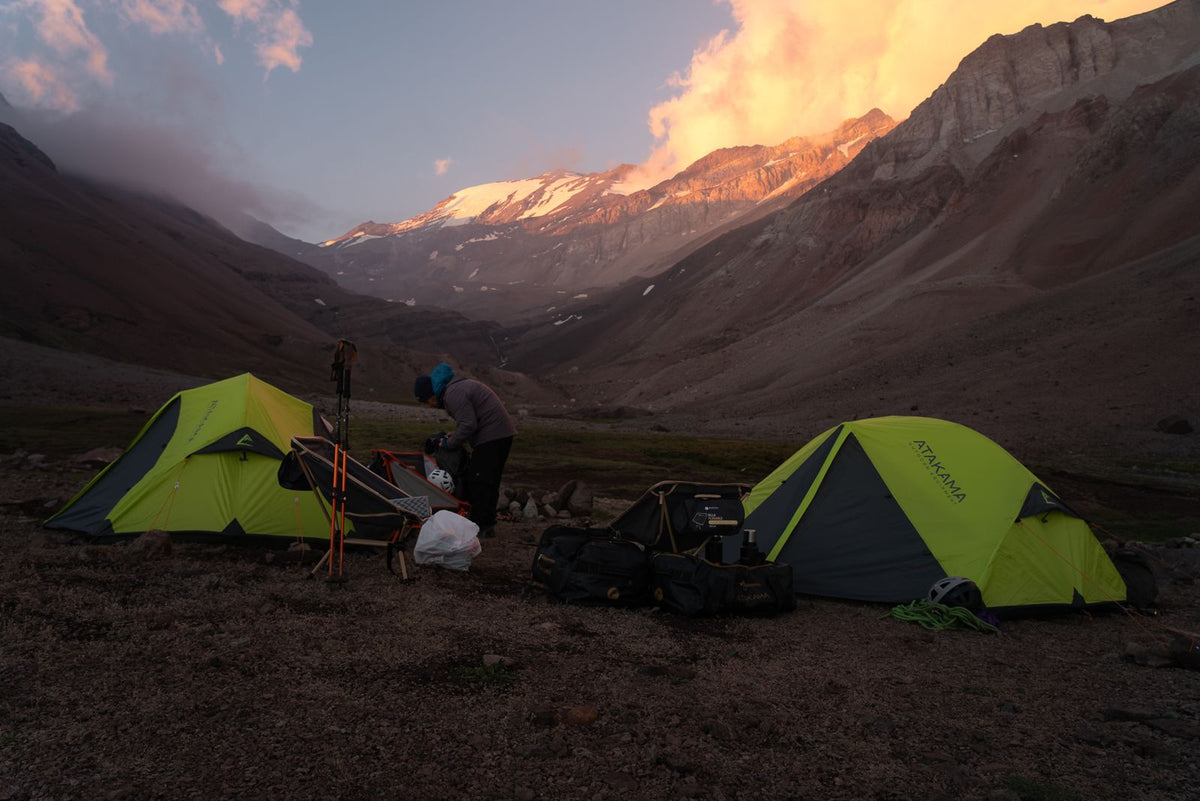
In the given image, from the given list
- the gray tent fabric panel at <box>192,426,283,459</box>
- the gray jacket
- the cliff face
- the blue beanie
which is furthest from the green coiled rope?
the cliff face

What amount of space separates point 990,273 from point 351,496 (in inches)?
2449

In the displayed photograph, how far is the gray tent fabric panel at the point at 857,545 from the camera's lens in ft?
26.8

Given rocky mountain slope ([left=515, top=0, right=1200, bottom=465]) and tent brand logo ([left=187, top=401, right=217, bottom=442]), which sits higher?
rocky mountain slope ([left=515, top=0, right=1200, bottom=465])

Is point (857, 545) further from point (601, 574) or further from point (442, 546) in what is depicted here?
point (442, 546)

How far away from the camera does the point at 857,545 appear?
336 inches

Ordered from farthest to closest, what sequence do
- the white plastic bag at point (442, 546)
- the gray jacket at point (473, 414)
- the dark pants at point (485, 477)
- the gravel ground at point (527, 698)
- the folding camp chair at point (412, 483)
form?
the folding camp chair at point (412, 483) → the dark pants at point (485, 477) → the gray jacket at point (473, 414) → the white plastic bag at point (442, 546) → the gravel ground at point (527, 698)

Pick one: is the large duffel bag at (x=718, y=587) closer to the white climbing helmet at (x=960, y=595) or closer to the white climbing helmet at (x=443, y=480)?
the white climbing helmet at (x=960, y=595)

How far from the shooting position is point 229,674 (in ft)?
16.5

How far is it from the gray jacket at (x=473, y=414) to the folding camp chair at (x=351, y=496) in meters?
1.03

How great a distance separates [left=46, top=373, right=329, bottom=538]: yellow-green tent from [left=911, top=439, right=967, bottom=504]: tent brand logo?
7480mm

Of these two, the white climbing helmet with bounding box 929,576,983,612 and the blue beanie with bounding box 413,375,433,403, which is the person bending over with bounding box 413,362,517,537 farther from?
the white climbing helmet with bounding box 929,576,983,612

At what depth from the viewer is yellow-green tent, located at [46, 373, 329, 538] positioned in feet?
29.5

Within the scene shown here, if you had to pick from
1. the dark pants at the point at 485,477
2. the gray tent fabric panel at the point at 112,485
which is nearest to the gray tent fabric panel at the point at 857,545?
the dark pants at the point at 485,477

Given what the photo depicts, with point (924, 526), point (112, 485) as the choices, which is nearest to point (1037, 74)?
point (924, 526)
